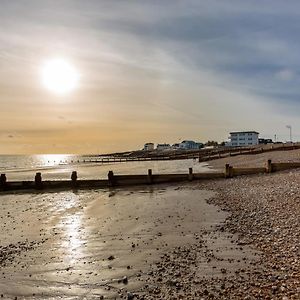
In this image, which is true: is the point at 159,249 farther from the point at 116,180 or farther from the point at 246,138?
the point at 246,138

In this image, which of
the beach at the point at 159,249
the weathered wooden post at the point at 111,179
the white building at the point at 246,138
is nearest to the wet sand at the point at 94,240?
the beach at the point at 159,249

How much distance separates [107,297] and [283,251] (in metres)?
4.80

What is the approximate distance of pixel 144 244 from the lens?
12.7 m

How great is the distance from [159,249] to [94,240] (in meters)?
2.83

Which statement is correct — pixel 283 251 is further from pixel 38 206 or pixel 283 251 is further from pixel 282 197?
pixel 38 206

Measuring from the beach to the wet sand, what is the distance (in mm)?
29

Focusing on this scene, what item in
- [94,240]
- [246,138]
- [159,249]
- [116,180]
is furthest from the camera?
[246,138]

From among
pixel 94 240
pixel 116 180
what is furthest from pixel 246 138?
pixel 94 240

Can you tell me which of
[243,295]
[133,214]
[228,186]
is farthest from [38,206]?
[243,295]

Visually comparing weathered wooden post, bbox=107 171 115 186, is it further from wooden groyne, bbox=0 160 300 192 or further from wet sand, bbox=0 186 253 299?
wet sand, bbox=0 186 253 299

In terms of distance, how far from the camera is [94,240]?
13766mm

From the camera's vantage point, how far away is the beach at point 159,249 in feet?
27.7

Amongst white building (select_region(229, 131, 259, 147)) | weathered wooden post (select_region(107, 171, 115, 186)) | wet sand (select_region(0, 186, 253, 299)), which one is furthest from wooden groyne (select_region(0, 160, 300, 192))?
white building (select_region(229, 131, 259, 147))

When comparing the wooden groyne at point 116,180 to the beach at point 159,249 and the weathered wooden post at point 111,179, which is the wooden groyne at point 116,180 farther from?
the beach at point 159,249
